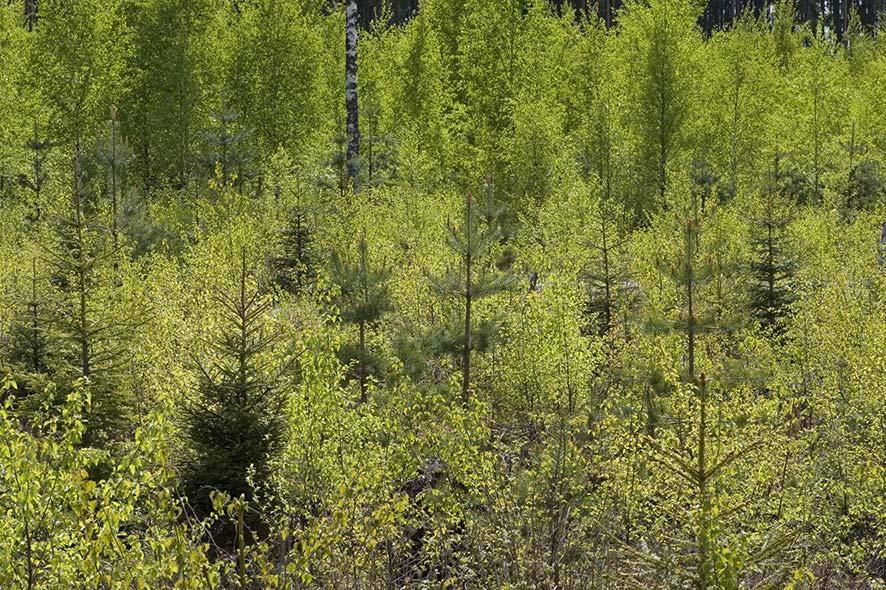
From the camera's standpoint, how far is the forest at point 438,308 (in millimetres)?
6848

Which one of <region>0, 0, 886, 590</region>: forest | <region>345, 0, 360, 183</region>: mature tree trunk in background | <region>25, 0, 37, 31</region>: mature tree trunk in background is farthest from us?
<region>25, 0, 37, 31</region>: mature tree trunk in background

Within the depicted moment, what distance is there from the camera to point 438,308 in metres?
15.7

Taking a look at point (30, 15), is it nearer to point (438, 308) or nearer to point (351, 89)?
point (351, 89)

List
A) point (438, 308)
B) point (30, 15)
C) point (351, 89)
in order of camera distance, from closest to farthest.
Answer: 1. point (438, 308)
2. point (351, 89)
3. point (30, 15)

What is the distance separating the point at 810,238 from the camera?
718 inches

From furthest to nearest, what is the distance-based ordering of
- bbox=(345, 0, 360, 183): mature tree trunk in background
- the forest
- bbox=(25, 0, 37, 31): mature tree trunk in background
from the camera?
bbox=(25, 0, 37, 31): mature tree trunk in background < bbox=(345, 0, 360, 183): mature tree trunk in background < the forest

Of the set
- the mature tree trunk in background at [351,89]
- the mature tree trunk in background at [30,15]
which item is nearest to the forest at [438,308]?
the mature tree trunk in background at [351,89]

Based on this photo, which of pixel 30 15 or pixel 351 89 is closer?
pixel 351 89

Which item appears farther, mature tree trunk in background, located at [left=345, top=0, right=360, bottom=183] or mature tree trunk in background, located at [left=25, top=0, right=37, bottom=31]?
mature tree trunk in background, located at [left=25, top=0, right=37, bottom=31]

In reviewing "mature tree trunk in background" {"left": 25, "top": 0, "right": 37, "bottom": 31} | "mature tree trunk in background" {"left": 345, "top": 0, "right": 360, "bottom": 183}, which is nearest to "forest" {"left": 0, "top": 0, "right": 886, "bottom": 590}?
"mature tree trunk in background" {"left": 345, "top": 0, "right": 360, "bottom": 183}

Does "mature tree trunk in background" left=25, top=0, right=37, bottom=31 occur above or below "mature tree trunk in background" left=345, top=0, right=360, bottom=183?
above

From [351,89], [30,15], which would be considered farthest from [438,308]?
[30,15]

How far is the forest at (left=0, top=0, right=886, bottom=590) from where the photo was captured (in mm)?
6848

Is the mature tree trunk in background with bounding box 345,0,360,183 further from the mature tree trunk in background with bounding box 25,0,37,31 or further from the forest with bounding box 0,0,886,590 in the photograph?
the mature tree trunk in background with bounding box 25,0,37,31
